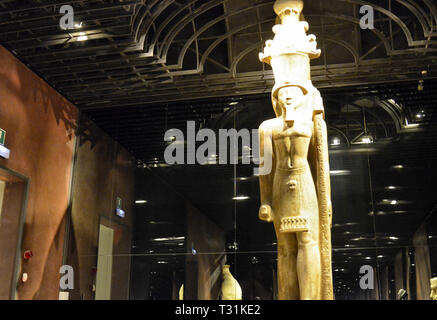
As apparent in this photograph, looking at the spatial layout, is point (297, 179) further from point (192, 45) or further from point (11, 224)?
point (11, 224)

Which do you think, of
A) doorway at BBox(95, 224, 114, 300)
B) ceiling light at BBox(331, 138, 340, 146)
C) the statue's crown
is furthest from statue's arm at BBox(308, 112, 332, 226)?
doorway at BBox(95, 224, 114, 300)

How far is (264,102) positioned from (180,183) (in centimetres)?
226

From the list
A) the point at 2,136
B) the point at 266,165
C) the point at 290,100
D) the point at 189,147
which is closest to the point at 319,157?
the point at 266,165

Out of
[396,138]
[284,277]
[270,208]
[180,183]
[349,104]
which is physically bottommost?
[284,277]

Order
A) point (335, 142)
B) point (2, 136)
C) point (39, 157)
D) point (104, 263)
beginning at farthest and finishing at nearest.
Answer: point (104, 263), point (335, 142), point (39, 157), point (2, 136)

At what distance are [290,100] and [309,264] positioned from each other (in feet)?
5.75

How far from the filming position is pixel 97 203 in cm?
942

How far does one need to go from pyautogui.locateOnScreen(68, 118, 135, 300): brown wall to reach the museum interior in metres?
0.03

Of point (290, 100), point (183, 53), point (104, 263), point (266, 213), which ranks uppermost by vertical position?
point (183, 53)

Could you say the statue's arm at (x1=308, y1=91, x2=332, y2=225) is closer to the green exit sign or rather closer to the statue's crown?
the statue's crown

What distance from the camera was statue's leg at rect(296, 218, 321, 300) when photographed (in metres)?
4.91
